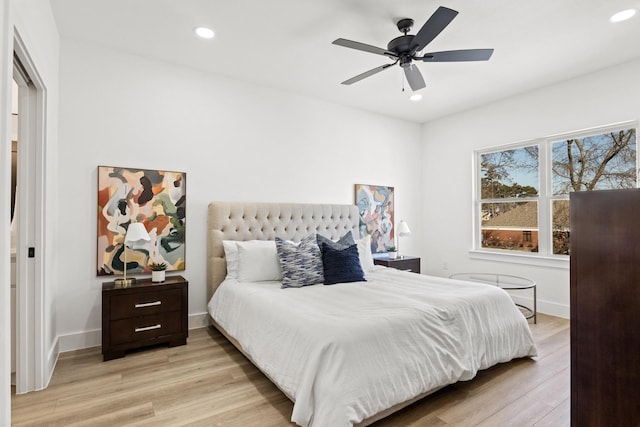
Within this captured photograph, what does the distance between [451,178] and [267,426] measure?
447cm

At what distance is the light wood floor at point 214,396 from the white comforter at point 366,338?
0.54ft

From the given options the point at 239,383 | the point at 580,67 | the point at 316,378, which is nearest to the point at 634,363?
the point at 316,378

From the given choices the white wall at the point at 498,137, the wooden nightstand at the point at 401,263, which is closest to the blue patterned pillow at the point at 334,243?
the wooden nightstand at the point at 401,263

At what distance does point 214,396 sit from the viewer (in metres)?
2.25

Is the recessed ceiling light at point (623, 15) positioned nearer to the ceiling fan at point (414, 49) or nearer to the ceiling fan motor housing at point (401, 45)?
the ceiling fan at point (414, 49)

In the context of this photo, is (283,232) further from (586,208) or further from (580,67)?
(580,67)

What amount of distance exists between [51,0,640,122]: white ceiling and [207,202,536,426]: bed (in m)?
1.61

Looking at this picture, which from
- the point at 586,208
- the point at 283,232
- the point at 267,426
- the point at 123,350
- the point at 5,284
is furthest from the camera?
the point at 283,232

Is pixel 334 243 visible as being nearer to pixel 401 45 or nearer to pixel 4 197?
pixel 401 45

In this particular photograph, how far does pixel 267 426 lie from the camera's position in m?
1.93

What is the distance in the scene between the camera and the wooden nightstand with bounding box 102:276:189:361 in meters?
2.78

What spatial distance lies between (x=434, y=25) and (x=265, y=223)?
258 cm

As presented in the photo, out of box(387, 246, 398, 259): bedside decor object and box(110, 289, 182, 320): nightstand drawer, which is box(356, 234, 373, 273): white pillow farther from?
box(110, 289, 182, 320): nightstand drawer

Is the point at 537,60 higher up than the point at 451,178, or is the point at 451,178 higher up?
the point at 537,60
